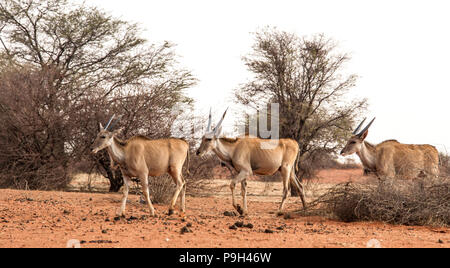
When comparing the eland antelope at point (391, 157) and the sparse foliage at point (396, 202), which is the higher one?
the eland antelope at point (391, 157)

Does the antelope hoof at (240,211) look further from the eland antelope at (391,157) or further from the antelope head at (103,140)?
the eland antelope at (391,157)

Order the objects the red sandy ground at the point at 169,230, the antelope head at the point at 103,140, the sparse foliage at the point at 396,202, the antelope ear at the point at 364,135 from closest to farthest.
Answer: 1. the red sandy ground at the point at 169,230
2. the sparse foliage at the point at 396,202
3. the antelope head at the point at 103,140
4. the antelope ear at the point at 364,135

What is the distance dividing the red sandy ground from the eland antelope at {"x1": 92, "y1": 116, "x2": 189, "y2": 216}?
75cm

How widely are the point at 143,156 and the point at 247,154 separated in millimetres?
2732

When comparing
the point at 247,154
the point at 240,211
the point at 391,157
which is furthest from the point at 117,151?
the point at 391,157

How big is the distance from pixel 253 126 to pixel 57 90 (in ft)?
25.3

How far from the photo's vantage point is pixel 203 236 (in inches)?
319

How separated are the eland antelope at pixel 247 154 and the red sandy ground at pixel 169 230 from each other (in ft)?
3.14

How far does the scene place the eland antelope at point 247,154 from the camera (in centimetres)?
1176

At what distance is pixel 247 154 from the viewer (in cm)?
1227

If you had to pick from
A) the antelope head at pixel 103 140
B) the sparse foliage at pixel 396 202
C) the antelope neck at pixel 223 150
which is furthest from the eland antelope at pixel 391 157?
the antelope head at pixel 103 140

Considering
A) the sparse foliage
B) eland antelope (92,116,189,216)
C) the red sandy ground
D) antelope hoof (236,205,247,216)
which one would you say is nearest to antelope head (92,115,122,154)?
eland antelope (92,116,189,216)

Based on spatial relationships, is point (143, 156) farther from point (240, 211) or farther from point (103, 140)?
point (240, 211)

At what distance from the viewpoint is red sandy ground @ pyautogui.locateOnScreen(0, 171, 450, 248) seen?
7539 millimetres
